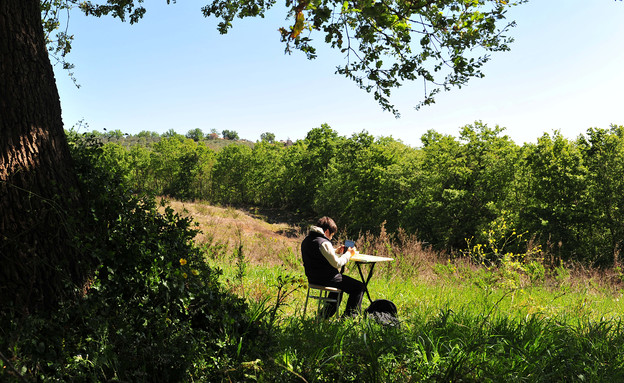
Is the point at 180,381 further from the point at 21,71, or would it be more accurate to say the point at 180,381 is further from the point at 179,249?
the point at 21,71

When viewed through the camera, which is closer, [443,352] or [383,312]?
[443,352]

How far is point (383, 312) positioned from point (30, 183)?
12.4ft

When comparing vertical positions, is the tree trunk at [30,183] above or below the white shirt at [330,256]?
above

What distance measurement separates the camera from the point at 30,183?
279 cm

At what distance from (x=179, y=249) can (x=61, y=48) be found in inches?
217

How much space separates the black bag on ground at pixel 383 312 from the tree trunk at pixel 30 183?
3.00 m

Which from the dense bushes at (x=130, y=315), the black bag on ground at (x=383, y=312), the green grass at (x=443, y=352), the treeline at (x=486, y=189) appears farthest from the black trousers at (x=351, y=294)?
the treeline at (x=486, y=189)

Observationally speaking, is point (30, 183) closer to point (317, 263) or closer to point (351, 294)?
point (317, 263)

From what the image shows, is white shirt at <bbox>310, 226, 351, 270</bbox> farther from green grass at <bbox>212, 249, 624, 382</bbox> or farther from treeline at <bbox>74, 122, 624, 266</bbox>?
treeline at <bbox>74, 122, 624, 266</bbox>

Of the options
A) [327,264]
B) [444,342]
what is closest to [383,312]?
[327,264]

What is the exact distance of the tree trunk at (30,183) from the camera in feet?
8.79

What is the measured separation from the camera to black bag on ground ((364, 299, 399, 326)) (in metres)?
4.37

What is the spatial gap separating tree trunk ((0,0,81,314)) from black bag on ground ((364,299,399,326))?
118 inches

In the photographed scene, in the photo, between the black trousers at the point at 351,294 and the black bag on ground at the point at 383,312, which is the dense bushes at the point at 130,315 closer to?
the black bag on ground at the point at 383,312
